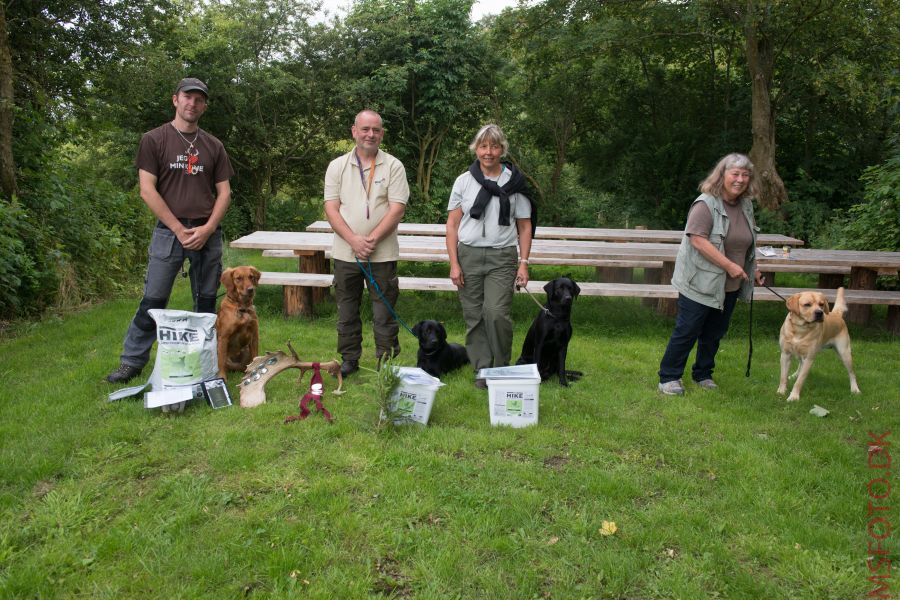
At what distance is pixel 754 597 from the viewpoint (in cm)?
226

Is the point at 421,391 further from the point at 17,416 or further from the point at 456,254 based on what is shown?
the point at 17,416

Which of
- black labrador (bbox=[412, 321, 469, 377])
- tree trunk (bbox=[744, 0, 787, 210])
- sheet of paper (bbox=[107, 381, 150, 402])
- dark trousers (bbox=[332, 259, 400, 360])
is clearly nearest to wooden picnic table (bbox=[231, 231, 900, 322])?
black labrador (bbox=[412, 321, 469, 377])

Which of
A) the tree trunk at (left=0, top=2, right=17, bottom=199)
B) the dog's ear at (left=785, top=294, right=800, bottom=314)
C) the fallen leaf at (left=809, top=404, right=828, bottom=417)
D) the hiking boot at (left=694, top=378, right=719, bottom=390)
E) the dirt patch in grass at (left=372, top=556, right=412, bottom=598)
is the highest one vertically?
the tree trunk at (left=0, top=2, right=17, bottom=199)

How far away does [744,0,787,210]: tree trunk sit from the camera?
11180 millimetres

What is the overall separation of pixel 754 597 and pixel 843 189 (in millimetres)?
13176

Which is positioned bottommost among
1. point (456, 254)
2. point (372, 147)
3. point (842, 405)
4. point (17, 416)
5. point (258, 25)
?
point (842, 405)

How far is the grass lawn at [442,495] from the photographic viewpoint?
2330 mm

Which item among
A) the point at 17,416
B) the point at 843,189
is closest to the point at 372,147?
the point at 17,416

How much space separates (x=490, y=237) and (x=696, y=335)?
5.45 feet

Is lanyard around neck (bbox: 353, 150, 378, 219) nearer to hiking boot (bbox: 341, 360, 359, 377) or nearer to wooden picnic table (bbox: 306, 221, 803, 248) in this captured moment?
hiking boot (bbox: 341, 360, 359, 377)

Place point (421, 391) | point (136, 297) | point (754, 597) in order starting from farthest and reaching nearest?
point (136, 297), point (421, 391), point (754, 597)

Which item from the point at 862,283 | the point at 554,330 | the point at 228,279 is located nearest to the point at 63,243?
the point at 228,279

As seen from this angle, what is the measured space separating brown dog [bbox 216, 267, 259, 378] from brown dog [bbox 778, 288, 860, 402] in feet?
12.6

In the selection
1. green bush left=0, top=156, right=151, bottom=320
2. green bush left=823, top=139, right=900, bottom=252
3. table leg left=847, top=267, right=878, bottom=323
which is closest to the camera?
green bush left=0, top=156, right=151, bottom=320
